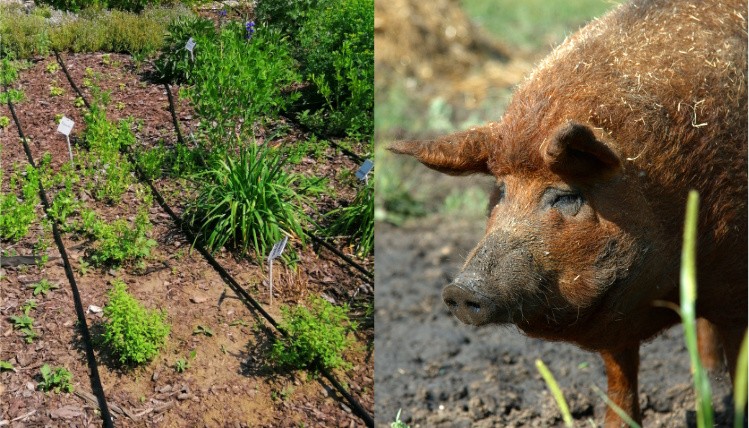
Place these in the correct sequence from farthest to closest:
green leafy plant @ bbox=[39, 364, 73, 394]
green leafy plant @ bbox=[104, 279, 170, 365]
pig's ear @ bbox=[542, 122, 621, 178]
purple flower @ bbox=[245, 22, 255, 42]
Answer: purple flower @ bbox=[245, 22, 255, 42], green leafy plant @ bbox=[104, 279, 170, 365], green leafy plant @ bbox=[39, 364, 73, 394], pig's ear @ bbox=[542, 122, 621, 178]

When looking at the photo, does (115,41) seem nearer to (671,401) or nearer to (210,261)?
(210,261)

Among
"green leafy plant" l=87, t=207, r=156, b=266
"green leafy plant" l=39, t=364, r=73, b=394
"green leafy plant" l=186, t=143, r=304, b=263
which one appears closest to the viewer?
"green leafy plant" l=39, t=364, r=73, b=394

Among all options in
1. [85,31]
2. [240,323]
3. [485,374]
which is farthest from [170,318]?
[485,374]

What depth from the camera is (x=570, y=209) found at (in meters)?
2.90

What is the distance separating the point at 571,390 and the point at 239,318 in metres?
2.12

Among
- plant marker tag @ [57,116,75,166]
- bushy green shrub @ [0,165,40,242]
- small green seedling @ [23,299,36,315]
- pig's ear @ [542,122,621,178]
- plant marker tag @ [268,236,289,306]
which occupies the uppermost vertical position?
plant marker tag @ [57,116,75,166]

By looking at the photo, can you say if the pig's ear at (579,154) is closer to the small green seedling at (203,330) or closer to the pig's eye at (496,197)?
the pig's eye at (496,197)

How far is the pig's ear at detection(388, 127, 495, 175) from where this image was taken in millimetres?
3092

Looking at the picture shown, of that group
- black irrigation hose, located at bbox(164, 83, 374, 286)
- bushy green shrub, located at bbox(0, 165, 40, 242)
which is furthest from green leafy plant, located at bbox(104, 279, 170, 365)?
black irrigation hose, located at bbox(164, 83, 374, 286)

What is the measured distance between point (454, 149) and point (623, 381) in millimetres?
1667

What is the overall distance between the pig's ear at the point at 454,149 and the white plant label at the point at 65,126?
1.39 metres

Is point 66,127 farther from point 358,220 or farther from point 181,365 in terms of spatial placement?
point 358,220

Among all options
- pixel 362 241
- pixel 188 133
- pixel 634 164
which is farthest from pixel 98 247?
pixel 634 164

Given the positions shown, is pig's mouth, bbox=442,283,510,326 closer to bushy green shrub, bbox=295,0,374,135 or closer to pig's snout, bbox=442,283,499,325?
pig's snout, bbox=442,283,499,325
